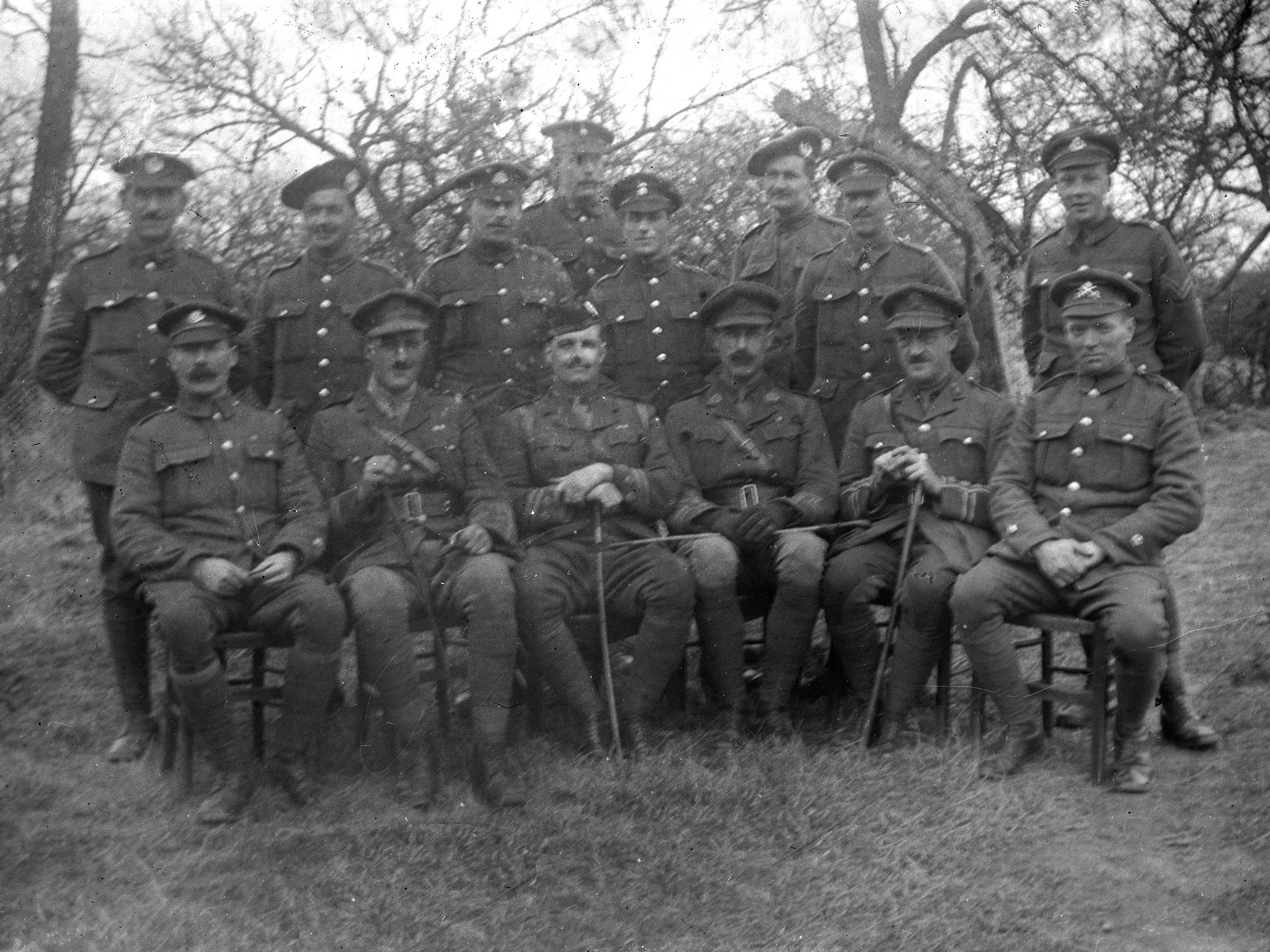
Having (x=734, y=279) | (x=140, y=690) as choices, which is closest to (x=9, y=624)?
(x=140, y=690)

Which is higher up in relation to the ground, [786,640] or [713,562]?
[713,562]

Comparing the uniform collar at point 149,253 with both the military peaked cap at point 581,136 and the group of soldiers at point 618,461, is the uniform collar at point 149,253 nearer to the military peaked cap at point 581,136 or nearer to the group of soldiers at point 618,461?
the group of soldiers at point 618,461

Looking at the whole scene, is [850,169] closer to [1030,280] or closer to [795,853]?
[1030,280]

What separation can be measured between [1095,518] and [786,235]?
6.60 feet

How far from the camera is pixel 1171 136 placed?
30.4 feet

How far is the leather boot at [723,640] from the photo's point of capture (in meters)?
5.11

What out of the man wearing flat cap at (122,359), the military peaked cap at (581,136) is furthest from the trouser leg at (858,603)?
the man wearing flat cap at (122,359)

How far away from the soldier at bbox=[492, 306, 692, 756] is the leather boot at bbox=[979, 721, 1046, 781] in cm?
115

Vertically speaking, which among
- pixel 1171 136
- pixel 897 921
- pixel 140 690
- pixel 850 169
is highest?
pixel 1171 136

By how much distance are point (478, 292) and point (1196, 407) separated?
8274 mm

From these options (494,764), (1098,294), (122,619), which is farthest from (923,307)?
(122,619)

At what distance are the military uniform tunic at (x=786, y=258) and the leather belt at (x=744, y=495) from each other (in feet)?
2.03

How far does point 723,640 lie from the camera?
512cm

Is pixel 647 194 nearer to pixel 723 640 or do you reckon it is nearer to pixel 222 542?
pixel 723 640
